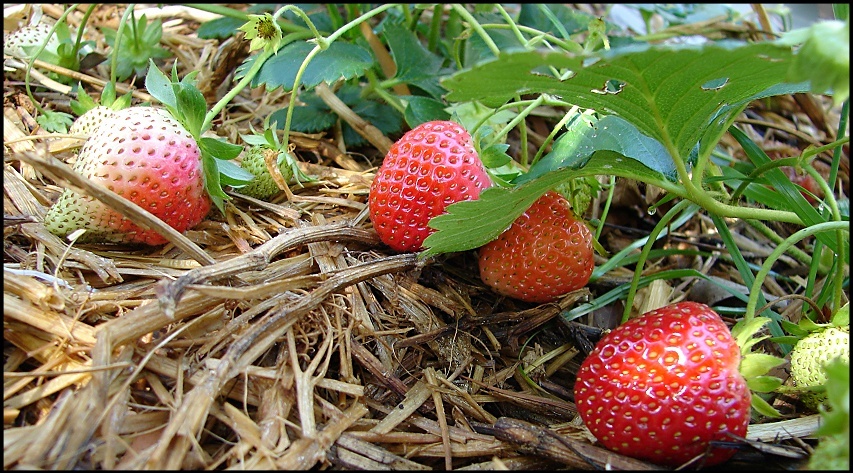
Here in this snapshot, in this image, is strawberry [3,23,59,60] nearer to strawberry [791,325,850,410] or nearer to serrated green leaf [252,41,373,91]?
serrated green leaf [252,41,373,91]

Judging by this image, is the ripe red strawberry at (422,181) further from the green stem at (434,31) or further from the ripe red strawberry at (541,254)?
the green stem at (434,31)

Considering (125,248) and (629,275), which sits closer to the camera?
(125,248)

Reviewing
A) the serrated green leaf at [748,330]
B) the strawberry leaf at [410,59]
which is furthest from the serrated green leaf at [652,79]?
the strawberry leaf at [410,59]

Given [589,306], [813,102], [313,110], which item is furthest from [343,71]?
[813,102]

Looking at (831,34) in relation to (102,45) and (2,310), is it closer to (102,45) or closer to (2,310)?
(2,310)

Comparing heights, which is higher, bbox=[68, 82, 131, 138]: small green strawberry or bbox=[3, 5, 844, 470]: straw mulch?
bbox=[68, 82, 131, 138]: small green strawberry

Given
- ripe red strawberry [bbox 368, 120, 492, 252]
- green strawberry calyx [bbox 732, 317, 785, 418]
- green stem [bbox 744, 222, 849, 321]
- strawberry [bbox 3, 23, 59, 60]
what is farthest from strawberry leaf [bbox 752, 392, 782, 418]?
strawberry [bbox 3, 23, 59, 60]
